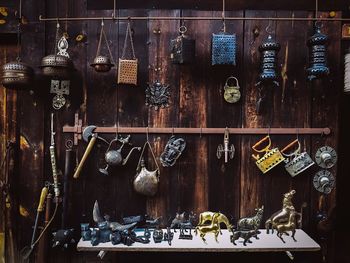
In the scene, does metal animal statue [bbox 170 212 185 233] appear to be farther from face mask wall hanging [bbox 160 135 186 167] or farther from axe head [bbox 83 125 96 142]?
axe head [bbox 83 125 96 142]

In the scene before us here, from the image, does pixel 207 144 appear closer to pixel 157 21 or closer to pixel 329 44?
pixel 157 21

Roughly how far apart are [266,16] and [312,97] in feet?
2.42

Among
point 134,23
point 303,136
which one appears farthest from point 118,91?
point 303,136

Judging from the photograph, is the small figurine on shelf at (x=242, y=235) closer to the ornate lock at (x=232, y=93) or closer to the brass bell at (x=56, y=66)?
the ornate lock at (x=232, y=93)

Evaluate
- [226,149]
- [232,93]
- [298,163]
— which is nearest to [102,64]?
[232,93]

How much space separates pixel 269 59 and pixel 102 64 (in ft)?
3.94

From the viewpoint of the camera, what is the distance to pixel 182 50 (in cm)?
217

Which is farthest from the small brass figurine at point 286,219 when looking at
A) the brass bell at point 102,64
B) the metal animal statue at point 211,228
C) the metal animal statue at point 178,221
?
the brass bell at point 102,64

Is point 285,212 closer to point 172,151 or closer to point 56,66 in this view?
point 172,151

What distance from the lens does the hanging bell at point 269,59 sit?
7.27 ft

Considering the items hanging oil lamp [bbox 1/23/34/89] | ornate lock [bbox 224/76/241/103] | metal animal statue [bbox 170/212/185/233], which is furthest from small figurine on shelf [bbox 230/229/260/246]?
hanging oil lamp [bbox 1/23/34/89]

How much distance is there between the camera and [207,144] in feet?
7.98

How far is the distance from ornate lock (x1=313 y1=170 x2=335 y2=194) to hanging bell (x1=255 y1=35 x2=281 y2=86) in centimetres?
84

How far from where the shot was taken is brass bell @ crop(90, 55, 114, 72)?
2.20 meters
